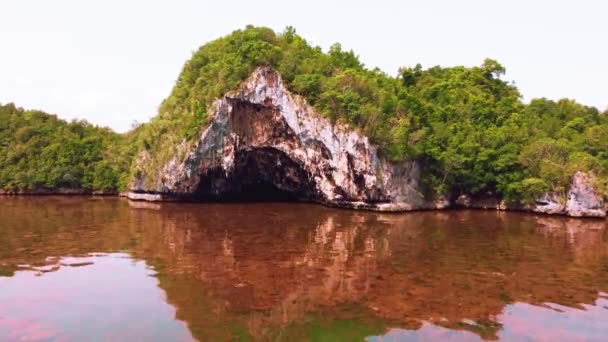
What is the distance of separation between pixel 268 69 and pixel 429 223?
17.2m

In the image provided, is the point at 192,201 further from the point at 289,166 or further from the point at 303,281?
the point at 303,281

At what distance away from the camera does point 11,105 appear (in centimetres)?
6425

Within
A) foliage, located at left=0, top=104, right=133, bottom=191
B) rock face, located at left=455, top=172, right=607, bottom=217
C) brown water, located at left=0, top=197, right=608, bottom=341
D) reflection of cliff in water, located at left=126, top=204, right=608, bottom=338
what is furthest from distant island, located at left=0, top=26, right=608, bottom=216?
foliage, located at left=0, top=104, right=133, bottom=191

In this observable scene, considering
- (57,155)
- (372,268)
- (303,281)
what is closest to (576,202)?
(372,268)

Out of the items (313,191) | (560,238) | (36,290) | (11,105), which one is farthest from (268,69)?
(11,105)

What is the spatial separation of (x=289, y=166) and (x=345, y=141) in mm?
7119

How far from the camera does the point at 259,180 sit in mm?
43469

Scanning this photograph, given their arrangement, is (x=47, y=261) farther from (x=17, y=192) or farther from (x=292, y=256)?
(x=17, y=192)

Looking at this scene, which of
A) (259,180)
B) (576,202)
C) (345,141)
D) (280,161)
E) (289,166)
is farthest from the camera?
(259,180)

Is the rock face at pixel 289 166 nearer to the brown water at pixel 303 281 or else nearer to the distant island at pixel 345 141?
the distant island at pixel 345 141

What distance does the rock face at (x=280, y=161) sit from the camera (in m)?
34.8

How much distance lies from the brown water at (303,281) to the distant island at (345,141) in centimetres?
615

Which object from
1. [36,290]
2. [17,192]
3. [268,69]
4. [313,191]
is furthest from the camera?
[17,192]

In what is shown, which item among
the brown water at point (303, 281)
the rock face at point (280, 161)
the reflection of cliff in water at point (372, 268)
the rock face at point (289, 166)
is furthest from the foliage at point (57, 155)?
the reflection of cliff in water at point (372, 268)
